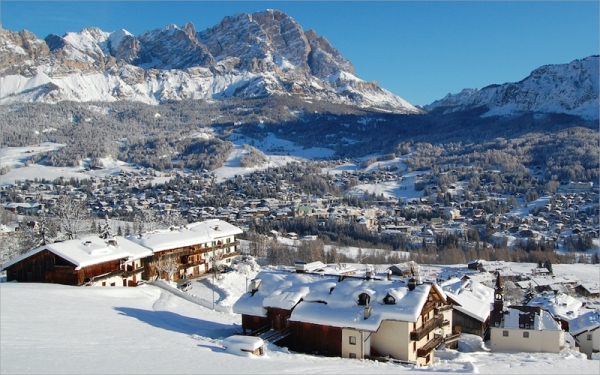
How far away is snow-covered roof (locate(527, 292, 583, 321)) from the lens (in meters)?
38.7

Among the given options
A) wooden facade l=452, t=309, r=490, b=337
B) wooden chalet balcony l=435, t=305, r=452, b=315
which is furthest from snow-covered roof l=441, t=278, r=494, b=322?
wooden chalet balcony l=435, t=305, r=452, b=315

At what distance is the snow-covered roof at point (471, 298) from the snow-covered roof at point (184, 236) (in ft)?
70.6

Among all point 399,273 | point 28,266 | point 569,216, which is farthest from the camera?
point 569,216

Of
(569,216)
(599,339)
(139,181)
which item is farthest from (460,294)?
(139,181)

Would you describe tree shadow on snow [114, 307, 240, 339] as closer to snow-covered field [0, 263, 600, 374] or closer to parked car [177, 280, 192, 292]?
snow-covered field [0, 263, 600, 374]

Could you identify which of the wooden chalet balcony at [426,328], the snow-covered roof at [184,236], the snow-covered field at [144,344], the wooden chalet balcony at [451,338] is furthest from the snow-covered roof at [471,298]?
the snow-covered roof at [184,236]

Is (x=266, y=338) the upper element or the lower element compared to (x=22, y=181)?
lower

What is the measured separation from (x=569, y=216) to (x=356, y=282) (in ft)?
383

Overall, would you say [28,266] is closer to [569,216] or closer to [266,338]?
[266,338]

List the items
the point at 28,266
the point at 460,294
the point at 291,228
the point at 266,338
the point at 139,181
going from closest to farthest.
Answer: the point at 266,338 < the point at 28,266 < the point at 460,294 < the point at 291,228 < the point at 139,181

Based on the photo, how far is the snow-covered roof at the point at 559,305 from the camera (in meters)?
38.7

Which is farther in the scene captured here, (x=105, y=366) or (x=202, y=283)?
(x=202, y=283)

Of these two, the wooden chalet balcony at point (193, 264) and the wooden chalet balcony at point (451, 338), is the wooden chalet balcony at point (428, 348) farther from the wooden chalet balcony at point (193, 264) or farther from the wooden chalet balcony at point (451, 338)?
the wooden chalet balcony at point (193, 264)

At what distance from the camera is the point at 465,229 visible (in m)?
110
